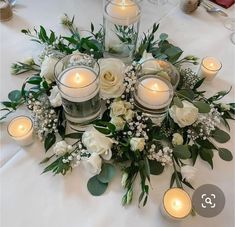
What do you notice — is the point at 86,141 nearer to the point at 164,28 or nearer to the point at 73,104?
the point at 73,104

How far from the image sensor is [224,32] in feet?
3.08

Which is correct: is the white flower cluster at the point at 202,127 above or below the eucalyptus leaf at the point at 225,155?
above

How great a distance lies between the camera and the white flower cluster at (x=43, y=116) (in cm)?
65

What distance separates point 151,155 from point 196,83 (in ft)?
0.82

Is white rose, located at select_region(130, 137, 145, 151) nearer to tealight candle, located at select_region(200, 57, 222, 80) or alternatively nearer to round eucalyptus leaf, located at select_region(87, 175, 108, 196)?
round eucalyptus leaf, located at select_region(87, 175, 108, 196)

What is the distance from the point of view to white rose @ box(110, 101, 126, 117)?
609mm

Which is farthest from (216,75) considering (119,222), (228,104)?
(119,222)

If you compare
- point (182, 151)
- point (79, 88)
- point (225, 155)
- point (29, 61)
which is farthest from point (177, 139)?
point (29, 61)

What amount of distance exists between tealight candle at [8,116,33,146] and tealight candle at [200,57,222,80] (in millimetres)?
486

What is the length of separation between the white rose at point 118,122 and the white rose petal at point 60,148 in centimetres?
12

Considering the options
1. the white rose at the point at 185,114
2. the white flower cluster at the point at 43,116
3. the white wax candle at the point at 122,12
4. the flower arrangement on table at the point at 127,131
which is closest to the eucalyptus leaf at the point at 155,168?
the flower arrangement on table at the point at 127,131

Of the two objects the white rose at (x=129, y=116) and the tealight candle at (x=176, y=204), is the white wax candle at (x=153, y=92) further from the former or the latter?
the tealight candle at (x=176, y=204)

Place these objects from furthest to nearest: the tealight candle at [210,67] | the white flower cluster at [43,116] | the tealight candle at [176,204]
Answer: the tealight candle at [210,67], the white flower cluster at [43,116], the tealight candle at [176,204]

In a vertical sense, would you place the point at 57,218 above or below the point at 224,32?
below
